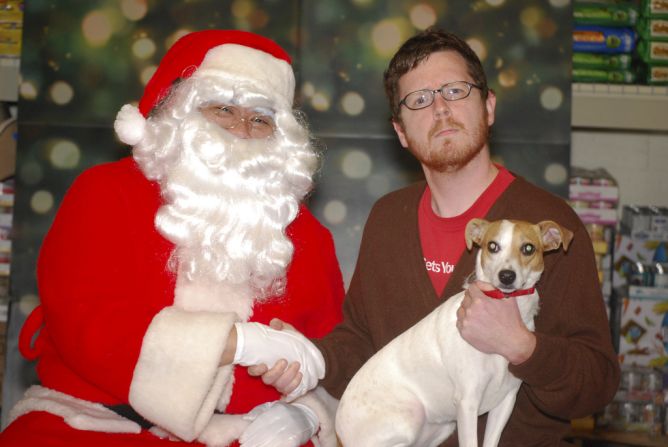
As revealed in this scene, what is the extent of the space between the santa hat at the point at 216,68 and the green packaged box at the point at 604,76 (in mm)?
1917

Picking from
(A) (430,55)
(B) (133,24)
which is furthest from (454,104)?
(B) (133,24)

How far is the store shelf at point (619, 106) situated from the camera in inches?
141

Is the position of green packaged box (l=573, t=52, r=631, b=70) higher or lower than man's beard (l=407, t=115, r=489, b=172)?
higher

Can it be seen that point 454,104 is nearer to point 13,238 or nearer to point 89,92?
point 89,92

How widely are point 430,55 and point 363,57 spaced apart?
1388 mm

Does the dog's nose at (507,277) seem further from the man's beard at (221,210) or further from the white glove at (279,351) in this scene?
the man's beard at (221,210)

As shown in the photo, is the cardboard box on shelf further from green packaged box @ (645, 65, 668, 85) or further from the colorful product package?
the colorful product package

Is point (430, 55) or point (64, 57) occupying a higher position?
point (64, 57)

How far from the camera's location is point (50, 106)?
11.2ft

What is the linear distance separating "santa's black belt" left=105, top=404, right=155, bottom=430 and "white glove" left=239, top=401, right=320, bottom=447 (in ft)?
0.90

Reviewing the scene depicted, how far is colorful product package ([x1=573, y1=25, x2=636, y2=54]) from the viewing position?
12.1ft

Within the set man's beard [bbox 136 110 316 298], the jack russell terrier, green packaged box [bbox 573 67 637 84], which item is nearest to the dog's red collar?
the jack russell terrier

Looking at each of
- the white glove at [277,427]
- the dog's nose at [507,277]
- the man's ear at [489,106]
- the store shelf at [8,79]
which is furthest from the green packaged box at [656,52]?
the store shelf at [8,79]

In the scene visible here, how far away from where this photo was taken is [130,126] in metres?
2.18
